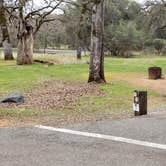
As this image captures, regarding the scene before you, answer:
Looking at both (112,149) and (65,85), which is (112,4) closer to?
(65,85)

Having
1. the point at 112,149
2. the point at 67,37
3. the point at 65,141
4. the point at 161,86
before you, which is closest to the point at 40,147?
the point at 65,141

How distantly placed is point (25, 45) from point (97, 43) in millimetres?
15885

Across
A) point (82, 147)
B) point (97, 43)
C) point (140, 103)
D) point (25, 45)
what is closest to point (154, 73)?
point (97, 43)

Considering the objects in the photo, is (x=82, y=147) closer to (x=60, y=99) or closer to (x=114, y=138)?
(x=114, y=138)

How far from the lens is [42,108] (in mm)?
12336

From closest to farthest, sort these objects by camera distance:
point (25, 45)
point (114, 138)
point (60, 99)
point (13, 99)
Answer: point (114, 138) → point (13, 99) → point (60, 99) → point (25, 45)

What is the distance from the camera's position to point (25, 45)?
114 feet

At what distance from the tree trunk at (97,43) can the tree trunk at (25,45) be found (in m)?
15.1

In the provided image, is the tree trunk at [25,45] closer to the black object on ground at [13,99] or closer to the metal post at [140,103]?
the black object on ground at [13,99]

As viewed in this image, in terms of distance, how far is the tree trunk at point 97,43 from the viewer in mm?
19281

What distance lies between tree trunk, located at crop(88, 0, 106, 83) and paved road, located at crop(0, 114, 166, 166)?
10.7 meters

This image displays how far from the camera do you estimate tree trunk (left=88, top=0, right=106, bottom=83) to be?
1928cm

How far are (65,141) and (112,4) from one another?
50785mm

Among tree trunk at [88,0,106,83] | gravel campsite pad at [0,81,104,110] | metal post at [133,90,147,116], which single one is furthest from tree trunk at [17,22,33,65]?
metal post at [133,90,147,116]
